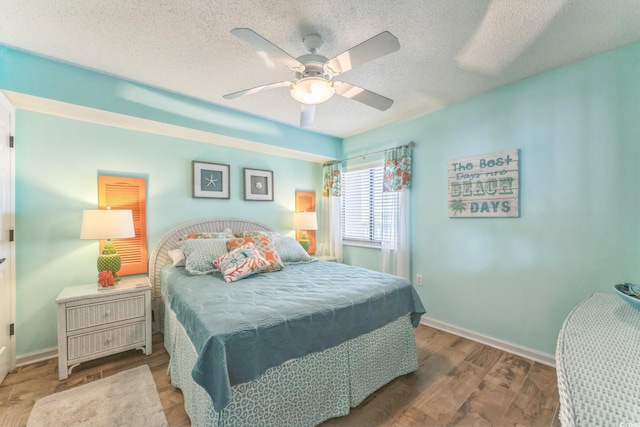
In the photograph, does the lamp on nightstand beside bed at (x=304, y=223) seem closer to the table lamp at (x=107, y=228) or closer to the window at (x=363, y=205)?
the window at (x=363, y=205)

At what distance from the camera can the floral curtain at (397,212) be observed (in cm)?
332

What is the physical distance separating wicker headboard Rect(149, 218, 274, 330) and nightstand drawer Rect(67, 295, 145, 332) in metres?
0.41

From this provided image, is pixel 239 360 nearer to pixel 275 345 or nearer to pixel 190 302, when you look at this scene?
pixel 275 345

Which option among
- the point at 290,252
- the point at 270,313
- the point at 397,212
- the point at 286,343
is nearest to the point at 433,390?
the point at 286,343

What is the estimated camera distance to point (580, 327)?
1036 mm

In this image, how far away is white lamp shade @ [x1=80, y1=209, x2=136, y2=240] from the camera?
89.6 inches

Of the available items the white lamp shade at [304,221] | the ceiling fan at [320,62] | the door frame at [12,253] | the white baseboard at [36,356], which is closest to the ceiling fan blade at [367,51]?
the ceiling fan at [320,62]

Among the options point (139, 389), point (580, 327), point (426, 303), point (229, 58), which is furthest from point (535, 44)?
point (139, 389)

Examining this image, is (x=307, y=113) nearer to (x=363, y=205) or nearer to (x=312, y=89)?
(x=312, y=89)

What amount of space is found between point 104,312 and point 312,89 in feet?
8.12

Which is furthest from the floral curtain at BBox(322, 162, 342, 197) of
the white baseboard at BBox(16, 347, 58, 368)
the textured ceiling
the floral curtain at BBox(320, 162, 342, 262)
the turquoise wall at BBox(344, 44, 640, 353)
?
the white baseboard at BBox(16, 347, 58, 368)

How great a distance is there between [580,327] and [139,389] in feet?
8.75

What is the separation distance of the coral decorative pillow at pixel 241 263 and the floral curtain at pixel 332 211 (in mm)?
1812

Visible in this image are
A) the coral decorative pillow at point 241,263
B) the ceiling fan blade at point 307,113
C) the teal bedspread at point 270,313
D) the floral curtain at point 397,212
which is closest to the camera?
the teal bedspread at point 270,313
